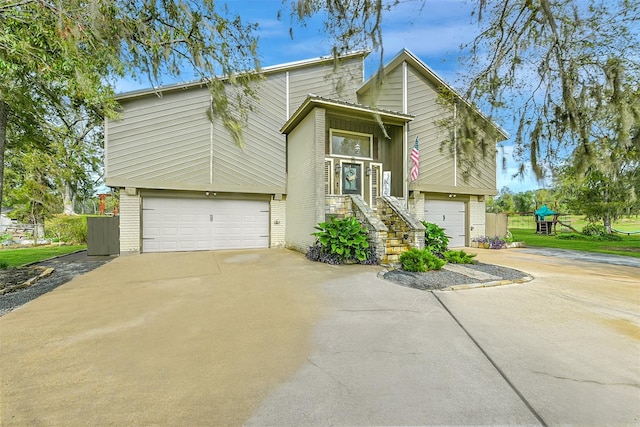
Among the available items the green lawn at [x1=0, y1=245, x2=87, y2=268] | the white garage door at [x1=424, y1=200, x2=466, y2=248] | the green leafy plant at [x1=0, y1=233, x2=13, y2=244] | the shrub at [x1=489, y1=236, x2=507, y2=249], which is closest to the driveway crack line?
the white garage door at [x1=424, y1=200, x2=466, y2=248]

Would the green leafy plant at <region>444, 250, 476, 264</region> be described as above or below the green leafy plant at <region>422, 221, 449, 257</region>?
below

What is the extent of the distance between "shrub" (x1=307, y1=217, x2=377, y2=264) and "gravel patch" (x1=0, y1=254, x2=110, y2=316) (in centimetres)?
567

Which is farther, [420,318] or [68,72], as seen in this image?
[68,72]

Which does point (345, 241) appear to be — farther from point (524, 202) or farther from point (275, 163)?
point (524, 202)

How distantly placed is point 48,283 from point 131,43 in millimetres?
4965

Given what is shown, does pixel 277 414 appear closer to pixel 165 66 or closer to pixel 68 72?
pixel 165 66

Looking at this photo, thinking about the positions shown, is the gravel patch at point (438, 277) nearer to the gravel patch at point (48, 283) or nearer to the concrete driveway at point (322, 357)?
the concrete driveway at point (322, 357)

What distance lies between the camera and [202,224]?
10000mm

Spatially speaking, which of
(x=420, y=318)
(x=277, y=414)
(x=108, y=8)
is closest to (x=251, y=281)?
(x=420, y=318)

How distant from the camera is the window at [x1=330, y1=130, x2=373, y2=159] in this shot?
9.73m

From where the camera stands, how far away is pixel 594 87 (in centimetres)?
350

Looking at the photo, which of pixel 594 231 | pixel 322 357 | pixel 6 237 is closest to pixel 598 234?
pixel 594 231

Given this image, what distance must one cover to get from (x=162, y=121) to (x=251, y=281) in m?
7.33

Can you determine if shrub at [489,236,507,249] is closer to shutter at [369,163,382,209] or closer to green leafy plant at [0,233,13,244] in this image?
shutter at [369,163,382,209]
